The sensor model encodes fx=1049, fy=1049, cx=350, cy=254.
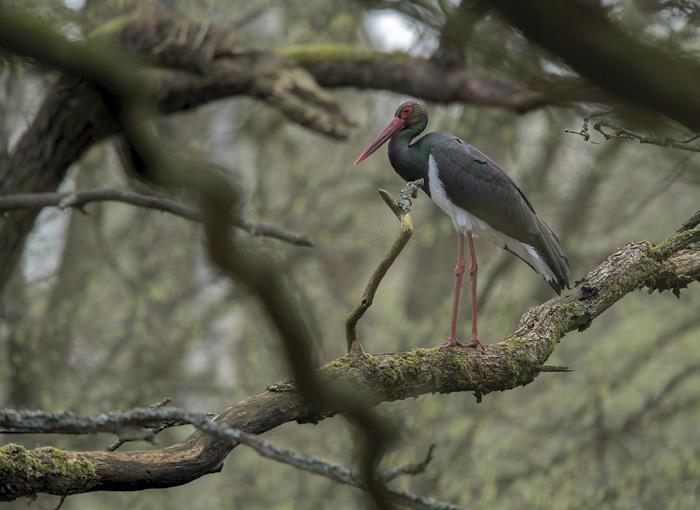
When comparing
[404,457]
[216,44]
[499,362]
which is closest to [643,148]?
[404,457]

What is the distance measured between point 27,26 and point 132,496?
1075 cm

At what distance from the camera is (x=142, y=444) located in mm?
10922

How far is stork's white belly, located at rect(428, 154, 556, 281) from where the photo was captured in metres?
6.36

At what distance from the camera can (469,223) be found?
6.54 metres

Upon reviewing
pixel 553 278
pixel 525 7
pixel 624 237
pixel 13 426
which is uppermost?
pixel 624 237

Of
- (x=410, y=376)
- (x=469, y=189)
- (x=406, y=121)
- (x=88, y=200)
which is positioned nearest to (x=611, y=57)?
(x=410, y=376)

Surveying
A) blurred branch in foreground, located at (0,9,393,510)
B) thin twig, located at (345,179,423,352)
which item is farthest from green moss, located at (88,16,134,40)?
blurred branch in foreground, located at (0,9,393,510)

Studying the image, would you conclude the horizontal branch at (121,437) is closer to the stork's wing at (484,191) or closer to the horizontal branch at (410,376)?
the horizontal branch at (410,376)

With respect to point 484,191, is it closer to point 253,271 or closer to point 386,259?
point 386,259

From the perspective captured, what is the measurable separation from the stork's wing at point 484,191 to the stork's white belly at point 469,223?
0.12 ft

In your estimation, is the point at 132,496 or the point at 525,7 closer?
the point at 525,7

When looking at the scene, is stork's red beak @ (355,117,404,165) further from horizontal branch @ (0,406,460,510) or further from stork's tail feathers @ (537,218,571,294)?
horizontal branch @ (0,406,460,510)

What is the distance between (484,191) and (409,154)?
0.52m

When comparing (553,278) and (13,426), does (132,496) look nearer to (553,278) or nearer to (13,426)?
(553,278)
